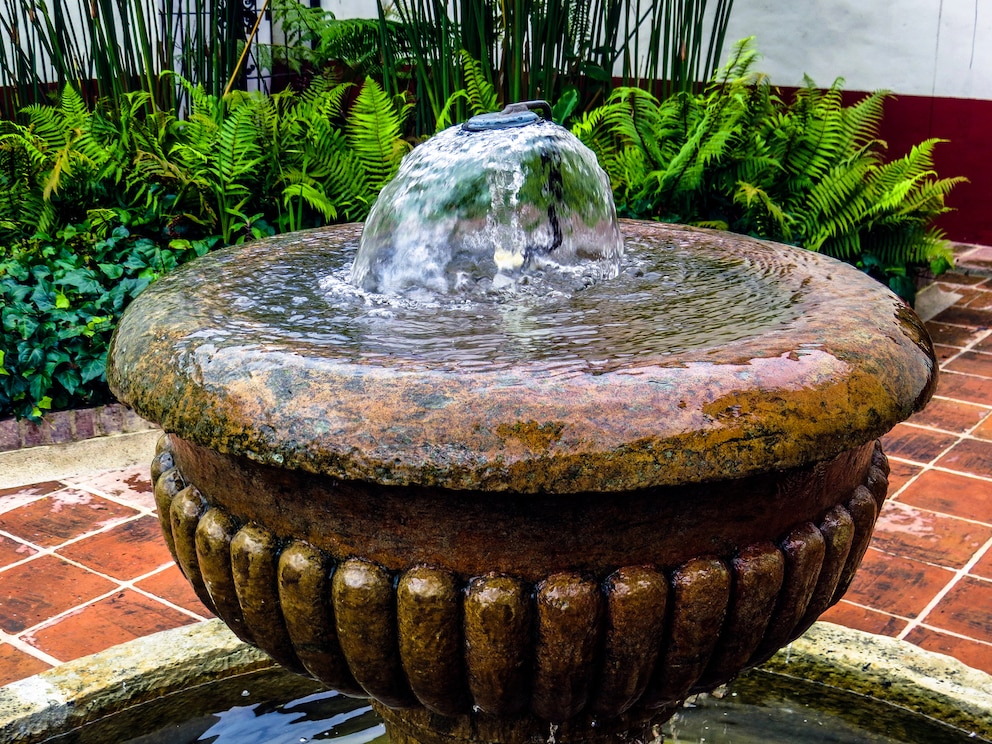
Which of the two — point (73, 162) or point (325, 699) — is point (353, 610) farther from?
point (73, 162)

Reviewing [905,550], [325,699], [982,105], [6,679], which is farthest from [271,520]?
[982,105]

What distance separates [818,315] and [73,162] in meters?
3.88

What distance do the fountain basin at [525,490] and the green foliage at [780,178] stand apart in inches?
135

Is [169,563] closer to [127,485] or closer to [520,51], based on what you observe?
[127,485]

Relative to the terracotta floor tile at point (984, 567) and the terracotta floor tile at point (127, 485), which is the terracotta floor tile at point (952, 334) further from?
the terracotta floor tile at point (127, 485)

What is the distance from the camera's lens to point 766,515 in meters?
1.48

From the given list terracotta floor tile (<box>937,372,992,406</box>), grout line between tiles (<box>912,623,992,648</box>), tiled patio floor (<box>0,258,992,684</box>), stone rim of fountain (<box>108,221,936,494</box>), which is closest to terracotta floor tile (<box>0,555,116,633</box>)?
tiled patio floor (<box>0,258,992,684</box>)

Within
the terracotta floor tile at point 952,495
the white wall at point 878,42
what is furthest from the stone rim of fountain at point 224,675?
the white wall at point 878,42

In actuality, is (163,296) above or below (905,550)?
above

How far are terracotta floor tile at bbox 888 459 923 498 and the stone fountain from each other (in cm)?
211

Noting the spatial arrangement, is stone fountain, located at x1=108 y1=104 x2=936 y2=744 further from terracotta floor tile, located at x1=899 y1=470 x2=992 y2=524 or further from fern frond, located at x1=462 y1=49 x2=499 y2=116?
fern frond, located at x1=462 y1=49 x2=499 y2=116

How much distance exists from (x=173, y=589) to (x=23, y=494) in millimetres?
1007

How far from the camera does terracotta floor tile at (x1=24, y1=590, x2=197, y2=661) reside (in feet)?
9.32

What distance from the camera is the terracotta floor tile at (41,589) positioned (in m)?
3.00
